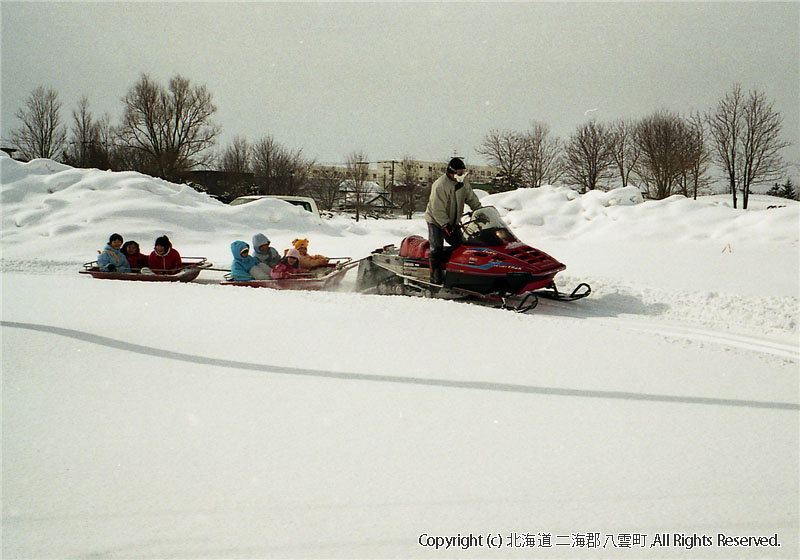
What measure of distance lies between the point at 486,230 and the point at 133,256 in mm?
6160

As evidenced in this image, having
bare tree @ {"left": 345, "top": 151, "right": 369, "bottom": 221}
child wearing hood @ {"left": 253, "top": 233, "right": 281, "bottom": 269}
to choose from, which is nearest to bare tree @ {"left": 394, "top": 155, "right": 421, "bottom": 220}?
bare tree @ {"left": 345, "top": 151, "right": 369, "bottom": 221}

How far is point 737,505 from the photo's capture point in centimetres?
232

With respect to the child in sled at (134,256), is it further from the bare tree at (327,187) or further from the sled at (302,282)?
the bare tree at (327,187)

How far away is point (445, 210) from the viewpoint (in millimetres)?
7496

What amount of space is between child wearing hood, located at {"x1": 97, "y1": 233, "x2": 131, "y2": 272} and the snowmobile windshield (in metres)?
5.78

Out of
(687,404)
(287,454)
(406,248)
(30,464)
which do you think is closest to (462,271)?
(406,248)

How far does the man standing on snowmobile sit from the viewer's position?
744cm

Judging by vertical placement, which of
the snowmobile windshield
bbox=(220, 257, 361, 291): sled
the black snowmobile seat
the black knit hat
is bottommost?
bbox=(220, 257, 361, 291): sled

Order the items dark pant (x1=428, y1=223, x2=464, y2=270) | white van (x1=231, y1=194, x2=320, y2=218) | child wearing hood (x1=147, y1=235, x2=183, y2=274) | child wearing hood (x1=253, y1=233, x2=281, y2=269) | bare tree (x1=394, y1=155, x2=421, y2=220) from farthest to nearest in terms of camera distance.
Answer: bare tree (x1=394, y1=155, x2=421, y2=220) < white van (x1=231, y1=194, x2=320, y2=218) < child wearing hood (x1=147, y1=235, x2=183, y2=274) < child wearing hood (x1=253, y1=233, x2=281, y2=269) < dark pant (x1=428, y1=223, x2=464, y2=270)

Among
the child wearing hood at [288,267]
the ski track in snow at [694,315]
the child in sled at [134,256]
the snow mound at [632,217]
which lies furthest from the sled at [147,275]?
the snow mound at [632,217]

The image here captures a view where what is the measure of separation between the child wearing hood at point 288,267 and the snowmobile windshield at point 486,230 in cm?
279

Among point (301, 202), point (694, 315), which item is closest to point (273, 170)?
point (301, 202)

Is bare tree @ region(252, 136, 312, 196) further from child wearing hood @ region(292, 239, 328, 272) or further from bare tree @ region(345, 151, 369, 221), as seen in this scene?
child wearing hood @ region(292, 239, 328, 272)

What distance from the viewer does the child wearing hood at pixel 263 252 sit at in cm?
916
